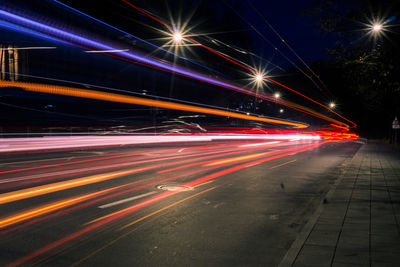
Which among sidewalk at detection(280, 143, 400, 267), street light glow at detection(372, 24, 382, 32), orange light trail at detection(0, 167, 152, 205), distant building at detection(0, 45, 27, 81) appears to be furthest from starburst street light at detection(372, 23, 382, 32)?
distant building at detection(0, 45, 27, 81)

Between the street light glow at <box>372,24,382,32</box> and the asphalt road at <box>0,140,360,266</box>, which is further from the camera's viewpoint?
the street light glow at <box>372,24,382,32</box>

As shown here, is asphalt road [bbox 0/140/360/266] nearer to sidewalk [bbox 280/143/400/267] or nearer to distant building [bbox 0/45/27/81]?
sidewalk [bbox 280/143/400/267]

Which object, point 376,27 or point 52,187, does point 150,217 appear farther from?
point 376,27

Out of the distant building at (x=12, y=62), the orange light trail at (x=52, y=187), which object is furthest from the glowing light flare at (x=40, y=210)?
the distant building at (x=12, y=62)

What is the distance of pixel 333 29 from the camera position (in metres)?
11.8

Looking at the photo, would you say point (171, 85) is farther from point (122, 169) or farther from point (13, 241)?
point (13, 241)

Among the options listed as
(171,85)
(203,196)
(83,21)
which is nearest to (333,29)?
(203,196)

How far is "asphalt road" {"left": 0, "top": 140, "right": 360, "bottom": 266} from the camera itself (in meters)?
4.41

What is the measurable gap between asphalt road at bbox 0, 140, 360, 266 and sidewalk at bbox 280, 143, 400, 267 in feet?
1.12

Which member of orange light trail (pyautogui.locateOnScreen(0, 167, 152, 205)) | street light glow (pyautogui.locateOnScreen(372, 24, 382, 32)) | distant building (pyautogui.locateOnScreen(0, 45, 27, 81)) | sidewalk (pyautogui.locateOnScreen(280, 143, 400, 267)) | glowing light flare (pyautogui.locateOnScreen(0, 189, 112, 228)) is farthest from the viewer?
distant building (pyautogui.locateOnScreen(0, 45, 27, 81))

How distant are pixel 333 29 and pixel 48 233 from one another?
35.0ft

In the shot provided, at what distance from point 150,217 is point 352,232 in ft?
11.0

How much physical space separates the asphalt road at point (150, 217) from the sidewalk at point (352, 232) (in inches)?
13.5

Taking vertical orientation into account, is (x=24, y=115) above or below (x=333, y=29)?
below
